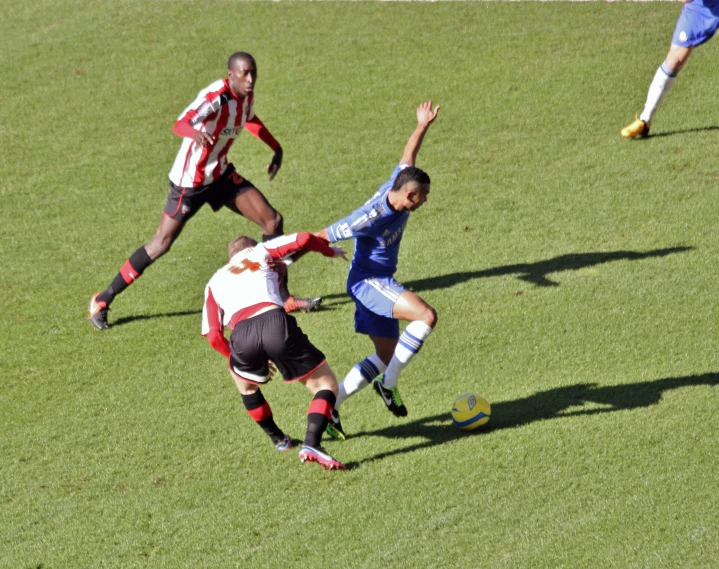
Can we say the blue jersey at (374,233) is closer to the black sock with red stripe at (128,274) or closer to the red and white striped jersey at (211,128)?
the red and white striped jersey at (211,128)

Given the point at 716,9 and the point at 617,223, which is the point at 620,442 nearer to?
the point at 617,223

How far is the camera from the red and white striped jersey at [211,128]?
8.91 meters

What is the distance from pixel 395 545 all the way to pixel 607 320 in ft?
12.0

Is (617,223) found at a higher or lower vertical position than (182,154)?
lower

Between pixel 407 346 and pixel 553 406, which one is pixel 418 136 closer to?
pixel 407 346

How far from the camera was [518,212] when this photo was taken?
10852mm

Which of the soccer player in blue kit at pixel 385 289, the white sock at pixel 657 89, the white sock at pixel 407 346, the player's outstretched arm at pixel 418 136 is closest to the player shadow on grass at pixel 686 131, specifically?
the white sock at pixel 657 89

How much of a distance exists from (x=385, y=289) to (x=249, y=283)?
1.08 meters

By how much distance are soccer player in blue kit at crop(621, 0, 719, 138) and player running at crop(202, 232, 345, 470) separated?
6.33m

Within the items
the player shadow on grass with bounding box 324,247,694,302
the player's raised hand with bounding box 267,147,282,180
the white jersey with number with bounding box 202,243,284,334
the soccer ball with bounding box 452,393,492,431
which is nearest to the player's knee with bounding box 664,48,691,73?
the player shadow on grass with bounding box 324,247,694,302

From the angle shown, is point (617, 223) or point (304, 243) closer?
point (304, 243)

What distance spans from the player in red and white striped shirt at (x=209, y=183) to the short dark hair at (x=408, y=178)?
2261 mm

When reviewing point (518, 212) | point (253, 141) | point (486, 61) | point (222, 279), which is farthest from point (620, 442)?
point (486, 61)

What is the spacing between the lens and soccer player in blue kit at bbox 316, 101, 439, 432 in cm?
697
